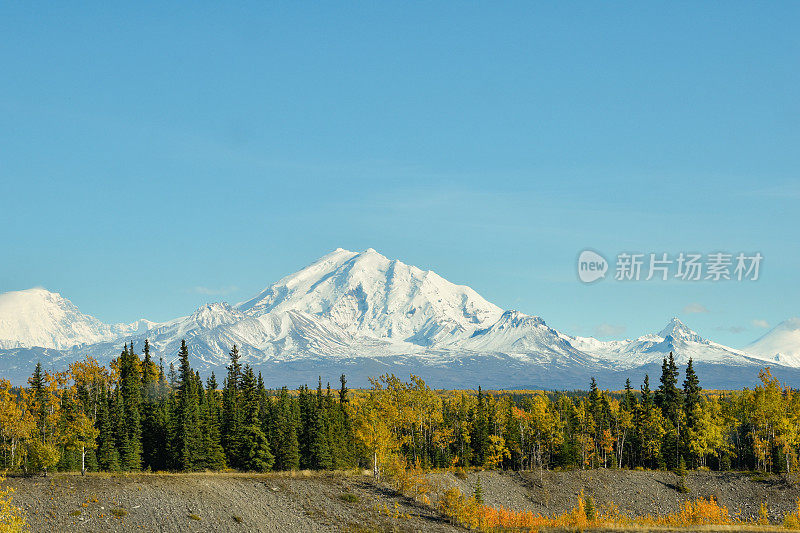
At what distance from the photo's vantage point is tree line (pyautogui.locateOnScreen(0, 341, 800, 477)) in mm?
101562

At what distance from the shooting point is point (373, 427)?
95.1 metres

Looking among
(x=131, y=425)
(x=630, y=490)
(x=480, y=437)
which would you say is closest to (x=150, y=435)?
(x=131, y=425)

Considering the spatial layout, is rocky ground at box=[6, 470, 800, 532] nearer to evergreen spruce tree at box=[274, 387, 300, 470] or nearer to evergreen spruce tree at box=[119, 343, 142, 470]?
evergreen spruce tree at box=[274, 387, 300, 470]

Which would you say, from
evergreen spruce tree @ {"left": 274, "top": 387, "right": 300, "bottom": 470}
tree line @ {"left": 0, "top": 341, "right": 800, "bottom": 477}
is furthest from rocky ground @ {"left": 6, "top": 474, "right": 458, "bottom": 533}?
evergreen spruce tree @ {"left": 274, "top": 387, "right": 300, "bottom": 470}

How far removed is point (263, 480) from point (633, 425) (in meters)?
84.9

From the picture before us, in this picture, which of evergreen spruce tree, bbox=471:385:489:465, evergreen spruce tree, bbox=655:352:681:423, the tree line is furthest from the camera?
evergreen spruce tree, bbox=655:352:681:423

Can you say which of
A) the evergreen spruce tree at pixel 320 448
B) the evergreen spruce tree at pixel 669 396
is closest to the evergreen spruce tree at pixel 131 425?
the evergreen spruce tree at pixel 320 448

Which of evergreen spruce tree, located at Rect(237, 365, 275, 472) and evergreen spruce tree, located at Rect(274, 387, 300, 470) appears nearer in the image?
evergreen spruce tree, located at Rect(237, 365, 275, 472)

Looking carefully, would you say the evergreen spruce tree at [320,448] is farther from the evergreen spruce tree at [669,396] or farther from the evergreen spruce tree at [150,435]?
the evergreen spruce tree at [669,396]

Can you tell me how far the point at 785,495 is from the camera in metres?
120

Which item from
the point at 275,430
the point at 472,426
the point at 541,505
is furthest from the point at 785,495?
the point at 275,430

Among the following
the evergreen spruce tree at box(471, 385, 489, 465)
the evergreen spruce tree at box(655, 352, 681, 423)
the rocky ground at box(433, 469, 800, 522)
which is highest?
the evergreen spruce tree at box(655, 352, 681, 423)

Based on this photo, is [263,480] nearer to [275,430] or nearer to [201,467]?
[201,467]

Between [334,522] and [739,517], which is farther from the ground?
[334,522]
